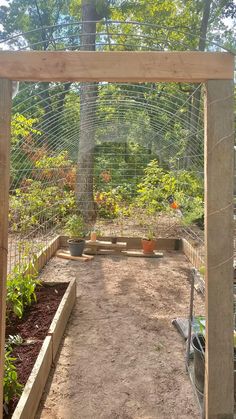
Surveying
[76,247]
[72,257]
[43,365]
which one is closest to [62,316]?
[43,365]

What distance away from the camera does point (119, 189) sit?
8.38 meters

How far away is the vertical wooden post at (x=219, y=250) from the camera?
1830mm

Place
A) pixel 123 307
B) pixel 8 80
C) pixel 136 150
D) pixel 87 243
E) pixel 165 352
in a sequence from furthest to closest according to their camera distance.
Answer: pixel 136 150
pixel 87 243
pixel 123 307
pixel 165 352
pixel 8 80

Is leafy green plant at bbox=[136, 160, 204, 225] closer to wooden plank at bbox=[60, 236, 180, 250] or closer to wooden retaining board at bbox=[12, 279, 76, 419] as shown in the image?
wooden plank at bbox=[60, 236, 180, 250]

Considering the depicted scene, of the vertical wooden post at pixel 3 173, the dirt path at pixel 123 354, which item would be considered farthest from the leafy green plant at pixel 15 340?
the vertical wooden post at pixel 3 173

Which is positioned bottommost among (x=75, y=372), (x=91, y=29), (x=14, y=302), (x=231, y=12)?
(x=75, y=372)

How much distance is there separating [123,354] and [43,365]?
82 cm

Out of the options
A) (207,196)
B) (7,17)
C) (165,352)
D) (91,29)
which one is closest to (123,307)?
(165,352)

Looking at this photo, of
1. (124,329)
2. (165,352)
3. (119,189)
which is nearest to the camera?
(165,352)

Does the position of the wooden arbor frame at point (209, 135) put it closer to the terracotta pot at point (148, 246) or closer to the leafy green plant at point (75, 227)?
the terracotta pot at point (148, 246)

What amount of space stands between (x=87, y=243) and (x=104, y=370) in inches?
166

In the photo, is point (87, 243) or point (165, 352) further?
point (87, 243)

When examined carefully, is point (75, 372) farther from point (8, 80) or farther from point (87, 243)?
point (87, 243)

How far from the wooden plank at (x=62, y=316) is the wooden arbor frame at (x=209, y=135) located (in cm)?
143
